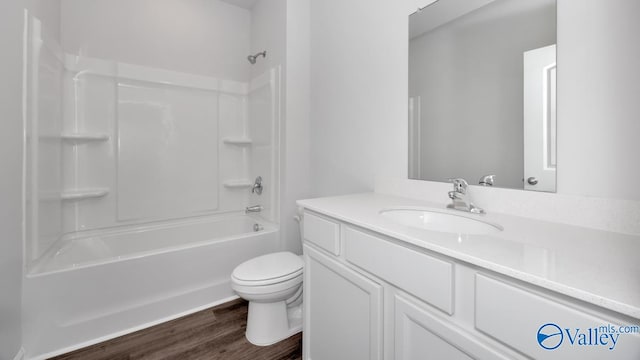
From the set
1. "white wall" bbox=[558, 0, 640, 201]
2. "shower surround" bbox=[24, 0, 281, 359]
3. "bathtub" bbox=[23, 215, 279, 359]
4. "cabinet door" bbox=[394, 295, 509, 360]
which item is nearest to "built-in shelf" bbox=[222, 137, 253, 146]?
"shower surround" bbox=[24, 0, 281, 359]

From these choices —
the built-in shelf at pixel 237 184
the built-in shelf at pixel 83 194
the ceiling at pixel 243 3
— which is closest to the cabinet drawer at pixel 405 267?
the built-in shelf at pixel 237 184

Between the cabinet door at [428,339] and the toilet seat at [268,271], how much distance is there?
831 mm

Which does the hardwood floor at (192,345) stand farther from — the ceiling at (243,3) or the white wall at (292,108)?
the ceiling at (243,3)

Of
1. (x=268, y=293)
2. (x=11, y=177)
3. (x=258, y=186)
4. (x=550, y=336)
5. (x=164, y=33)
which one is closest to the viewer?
(x=550, y=336)

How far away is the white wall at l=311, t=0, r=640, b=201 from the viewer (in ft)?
2.53

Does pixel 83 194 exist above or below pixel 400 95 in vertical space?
below

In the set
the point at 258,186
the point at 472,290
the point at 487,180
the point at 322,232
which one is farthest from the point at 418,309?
the point at 258,186

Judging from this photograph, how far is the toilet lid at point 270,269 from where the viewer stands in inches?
58.2

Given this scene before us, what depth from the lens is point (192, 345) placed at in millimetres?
1514

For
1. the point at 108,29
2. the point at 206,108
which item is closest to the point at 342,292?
the point at 206,108

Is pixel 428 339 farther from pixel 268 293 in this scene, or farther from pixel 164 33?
pixel 164 33

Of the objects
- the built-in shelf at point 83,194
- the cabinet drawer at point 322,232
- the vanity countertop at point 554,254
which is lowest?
the cabinet drawer at point 322,232

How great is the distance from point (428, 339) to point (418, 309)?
3.1 inches

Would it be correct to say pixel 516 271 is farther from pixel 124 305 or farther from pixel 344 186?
pixel 124 305
